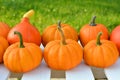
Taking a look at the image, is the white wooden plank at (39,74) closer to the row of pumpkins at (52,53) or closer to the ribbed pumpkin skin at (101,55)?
the row of pumpkins at (52,53)

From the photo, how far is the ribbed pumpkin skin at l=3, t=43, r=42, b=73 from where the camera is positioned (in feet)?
3.42

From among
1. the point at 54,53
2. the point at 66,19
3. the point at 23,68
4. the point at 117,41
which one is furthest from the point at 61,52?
the point at 66,19

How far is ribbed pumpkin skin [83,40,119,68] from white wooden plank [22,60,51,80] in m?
0.15

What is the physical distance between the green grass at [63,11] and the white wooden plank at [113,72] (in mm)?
1905

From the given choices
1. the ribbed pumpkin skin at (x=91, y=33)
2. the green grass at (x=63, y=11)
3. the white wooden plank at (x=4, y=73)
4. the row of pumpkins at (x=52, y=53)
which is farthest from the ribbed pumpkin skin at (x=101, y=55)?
the green grass at (x=63, y=11)

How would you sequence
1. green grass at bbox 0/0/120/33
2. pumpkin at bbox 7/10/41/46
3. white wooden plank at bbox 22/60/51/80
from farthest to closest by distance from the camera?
green grass at bbox 0/0/120/33, pumpkin at bbox 7/10/41/46, white wooden plank at bbox 22/60/51/80

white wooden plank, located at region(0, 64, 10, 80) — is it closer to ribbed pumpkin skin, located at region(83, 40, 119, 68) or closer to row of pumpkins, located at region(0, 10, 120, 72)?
row of pumpkins, located at region(0, 10, 120, 72)

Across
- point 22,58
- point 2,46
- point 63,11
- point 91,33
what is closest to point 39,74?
point 22,58

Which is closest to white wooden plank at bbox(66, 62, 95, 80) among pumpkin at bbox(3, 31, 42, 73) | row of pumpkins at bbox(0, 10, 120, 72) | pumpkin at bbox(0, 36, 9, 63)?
row of pumpkins at bbox(0, 10, 120, 72)

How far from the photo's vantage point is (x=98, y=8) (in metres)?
3.55

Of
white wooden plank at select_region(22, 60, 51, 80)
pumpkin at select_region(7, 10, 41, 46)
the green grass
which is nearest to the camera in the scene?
white wooden plank at select_region(22, 60, 51, 80)

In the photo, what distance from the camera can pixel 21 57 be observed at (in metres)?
1.04

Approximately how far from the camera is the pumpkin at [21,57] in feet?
3.43

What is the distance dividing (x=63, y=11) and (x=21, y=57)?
8.17ft
